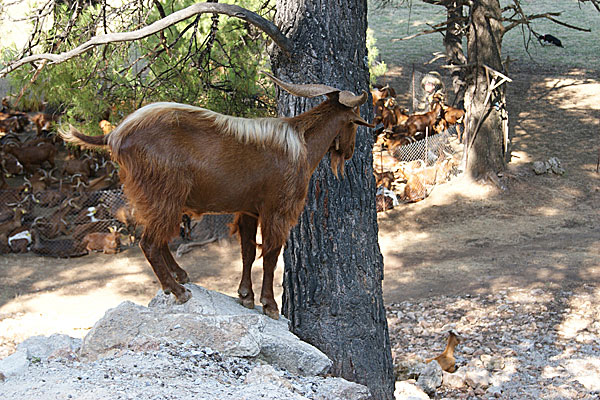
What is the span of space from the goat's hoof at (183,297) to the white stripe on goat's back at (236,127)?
1082 millimetres

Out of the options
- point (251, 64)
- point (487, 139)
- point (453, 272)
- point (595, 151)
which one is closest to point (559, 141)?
point (595, 151)

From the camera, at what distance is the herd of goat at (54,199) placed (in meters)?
13.5

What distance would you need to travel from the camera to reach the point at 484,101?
15672mm

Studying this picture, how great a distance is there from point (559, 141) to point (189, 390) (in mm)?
16554

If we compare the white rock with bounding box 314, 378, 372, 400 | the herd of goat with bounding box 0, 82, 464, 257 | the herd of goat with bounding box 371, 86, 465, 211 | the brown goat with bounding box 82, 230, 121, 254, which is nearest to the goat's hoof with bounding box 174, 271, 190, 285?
the white rock with bounding box 314, 378, 372, 400

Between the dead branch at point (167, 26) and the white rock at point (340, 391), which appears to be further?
the dead branch at point (167, 26)

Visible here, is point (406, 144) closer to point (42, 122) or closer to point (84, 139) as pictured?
point (42, 122)

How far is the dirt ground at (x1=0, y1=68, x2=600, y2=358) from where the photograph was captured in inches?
416

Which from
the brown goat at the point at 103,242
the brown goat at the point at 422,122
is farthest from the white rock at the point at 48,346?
the brown goat at the point at 422,122

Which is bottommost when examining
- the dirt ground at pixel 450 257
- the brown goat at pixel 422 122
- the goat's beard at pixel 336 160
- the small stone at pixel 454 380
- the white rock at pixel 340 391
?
the dirt ground at pixel 450 257

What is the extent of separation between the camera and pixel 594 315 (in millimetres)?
8984

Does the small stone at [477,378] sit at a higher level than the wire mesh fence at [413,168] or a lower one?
lower

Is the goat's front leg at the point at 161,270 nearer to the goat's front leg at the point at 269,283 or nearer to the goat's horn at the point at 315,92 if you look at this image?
the goat's front leg at the point at 269,283

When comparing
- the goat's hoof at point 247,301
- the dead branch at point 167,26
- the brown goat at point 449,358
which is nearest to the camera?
the dead branch at point 167,26
